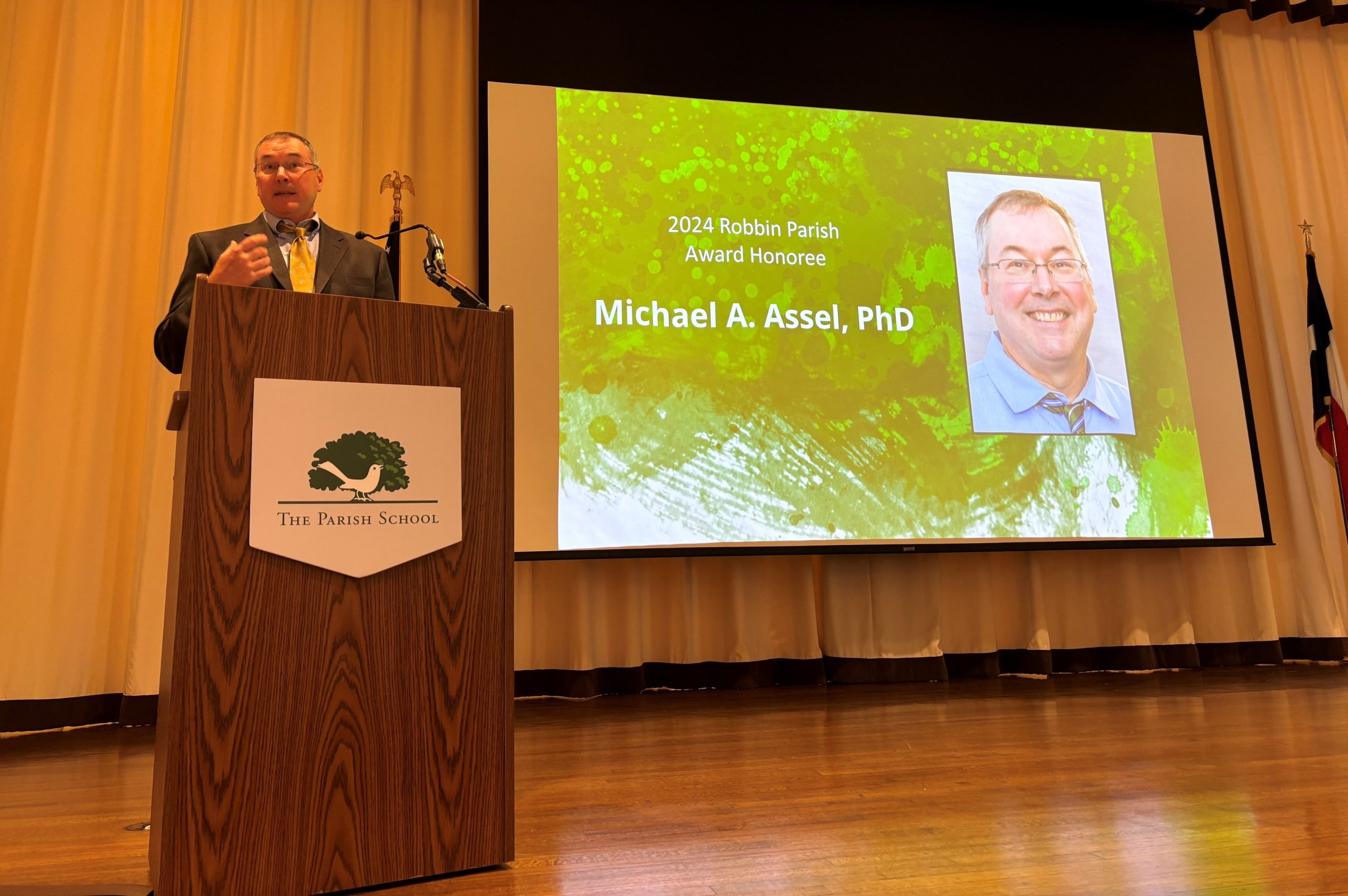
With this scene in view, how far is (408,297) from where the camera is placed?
12.5 feet

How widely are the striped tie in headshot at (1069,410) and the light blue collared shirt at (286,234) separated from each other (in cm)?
319

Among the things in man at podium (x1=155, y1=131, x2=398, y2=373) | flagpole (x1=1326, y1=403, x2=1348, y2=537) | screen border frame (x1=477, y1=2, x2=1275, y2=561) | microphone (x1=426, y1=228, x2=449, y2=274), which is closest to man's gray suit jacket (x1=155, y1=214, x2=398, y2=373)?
man at podium (x1=155, y1=131, x2=398, y2=373)

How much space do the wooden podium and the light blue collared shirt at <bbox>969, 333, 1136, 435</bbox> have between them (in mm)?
3047

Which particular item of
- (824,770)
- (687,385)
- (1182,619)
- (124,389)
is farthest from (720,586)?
(124,389)

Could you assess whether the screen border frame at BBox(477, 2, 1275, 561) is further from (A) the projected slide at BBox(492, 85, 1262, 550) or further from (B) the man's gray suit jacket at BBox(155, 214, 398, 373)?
(B) the man's gray suit jacket at BBox(155, 214, 398, 373)

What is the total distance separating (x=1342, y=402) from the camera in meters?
4.46

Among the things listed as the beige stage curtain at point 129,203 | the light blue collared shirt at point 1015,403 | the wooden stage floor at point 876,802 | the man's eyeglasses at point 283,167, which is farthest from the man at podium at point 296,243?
the light blue collared shirt at point 1015,403

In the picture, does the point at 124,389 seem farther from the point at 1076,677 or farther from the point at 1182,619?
the point at 1182,619

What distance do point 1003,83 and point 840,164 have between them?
3.44ft

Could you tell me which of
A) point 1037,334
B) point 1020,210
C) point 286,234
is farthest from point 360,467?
point 1020,210

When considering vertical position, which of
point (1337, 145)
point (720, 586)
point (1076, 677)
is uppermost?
point (1337, 145)

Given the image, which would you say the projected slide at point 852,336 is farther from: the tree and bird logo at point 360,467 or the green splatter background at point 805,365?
the tree and bird logo at point 360,467

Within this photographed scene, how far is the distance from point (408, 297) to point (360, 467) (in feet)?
8.79

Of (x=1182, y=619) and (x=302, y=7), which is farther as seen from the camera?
(x=1182, y=619)
